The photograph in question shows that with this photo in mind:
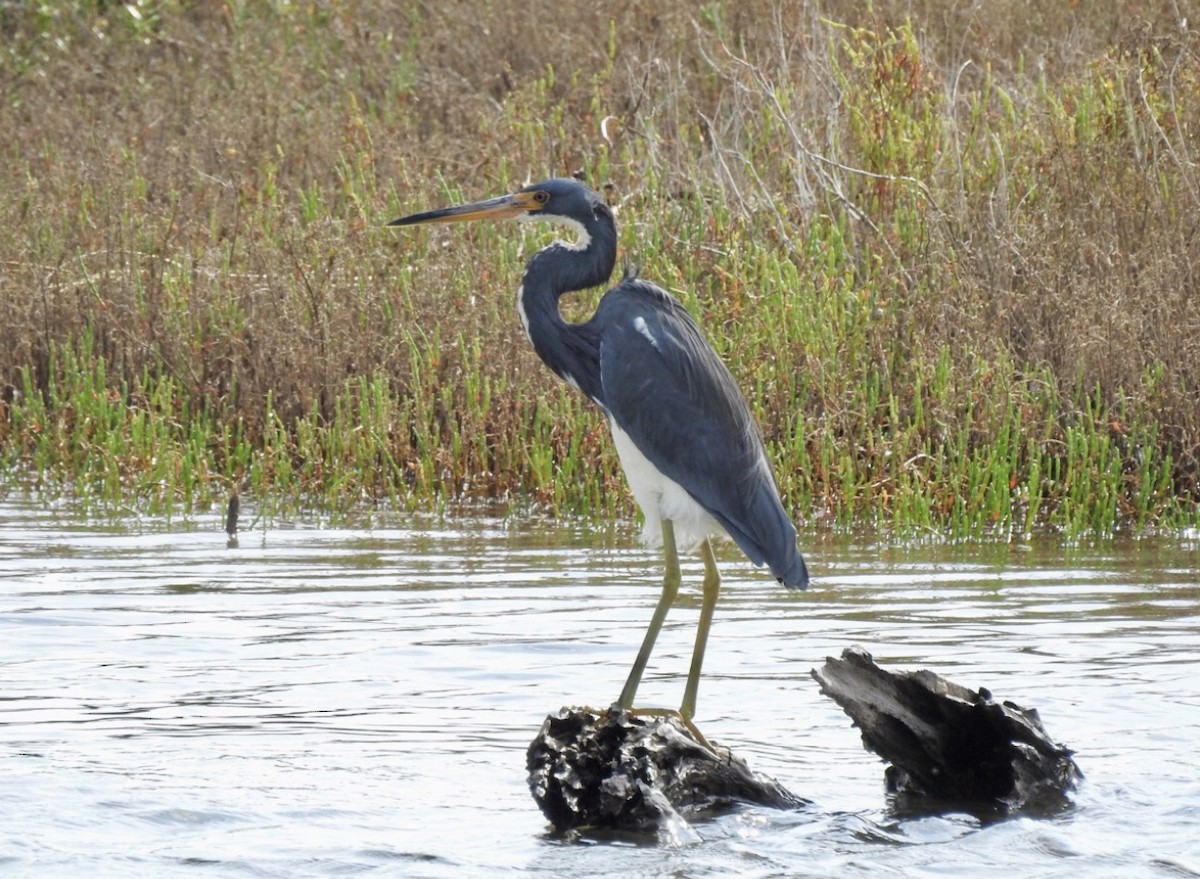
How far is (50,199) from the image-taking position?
34.8 ft

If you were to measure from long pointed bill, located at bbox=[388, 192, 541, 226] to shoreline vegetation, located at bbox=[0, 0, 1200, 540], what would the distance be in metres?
2.19

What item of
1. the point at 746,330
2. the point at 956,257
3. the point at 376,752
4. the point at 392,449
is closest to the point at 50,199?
the point at 392,449

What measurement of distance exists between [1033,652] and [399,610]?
6.71 ft

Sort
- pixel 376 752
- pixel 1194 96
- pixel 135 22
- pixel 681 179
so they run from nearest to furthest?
1. pixel 376 752
2. pixel 1194 96
3. pixel 681 179
4. pixel 135 22

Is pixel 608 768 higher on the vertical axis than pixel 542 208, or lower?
lower

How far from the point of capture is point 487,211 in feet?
20.0

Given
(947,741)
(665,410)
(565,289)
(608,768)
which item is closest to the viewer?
(608,768)

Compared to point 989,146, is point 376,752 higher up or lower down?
lower down

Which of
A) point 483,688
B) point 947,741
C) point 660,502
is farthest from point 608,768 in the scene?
point 660,502

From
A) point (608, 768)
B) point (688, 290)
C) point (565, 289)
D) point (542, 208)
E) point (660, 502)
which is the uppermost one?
point (688, 290)

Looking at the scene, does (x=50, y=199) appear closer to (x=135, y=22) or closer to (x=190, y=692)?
(x=135, y=22)

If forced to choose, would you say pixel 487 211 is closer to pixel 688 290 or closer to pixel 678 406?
pixel 678 406

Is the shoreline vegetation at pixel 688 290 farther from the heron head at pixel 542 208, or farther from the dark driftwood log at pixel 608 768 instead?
the dark driftwood log at pixel 608 768

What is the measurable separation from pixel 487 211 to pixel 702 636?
160 cm
